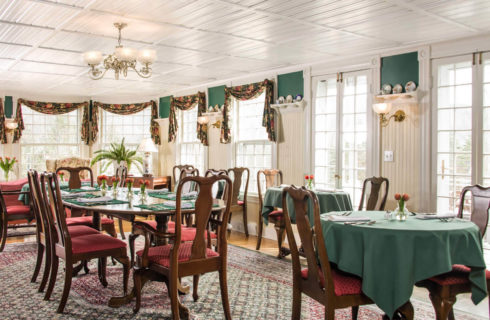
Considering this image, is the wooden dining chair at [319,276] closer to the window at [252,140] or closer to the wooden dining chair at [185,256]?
the wooden dining chair at [185,256]

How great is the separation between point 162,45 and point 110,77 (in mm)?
2499

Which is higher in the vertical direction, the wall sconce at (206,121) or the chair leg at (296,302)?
the wall sconce at (206,121)

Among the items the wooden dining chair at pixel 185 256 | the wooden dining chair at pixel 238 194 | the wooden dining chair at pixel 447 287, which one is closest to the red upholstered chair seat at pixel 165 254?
the wooden dining chair at pixel 185 256

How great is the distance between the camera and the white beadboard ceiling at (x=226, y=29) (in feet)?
11.8

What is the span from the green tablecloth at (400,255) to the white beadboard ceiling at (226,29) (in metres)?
1.88

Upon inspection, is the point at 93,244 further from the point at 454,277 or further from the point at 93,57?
the point at 454,277

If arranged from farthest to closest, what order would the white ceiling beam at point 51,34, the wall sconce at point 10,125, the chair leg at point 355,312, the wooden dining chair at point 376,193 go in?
the wall sconce at point 10,125 → the wooden dining chair at point 376,193 → the white ceiling beam at point 51,34 → the chair leg at point 355,312

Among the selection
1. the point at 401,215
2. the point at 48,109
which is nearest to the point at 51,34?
the point at 401,215

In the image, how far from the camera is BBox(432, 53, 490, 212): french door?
4.53 metres

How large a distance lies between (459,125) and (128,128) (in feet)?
22.5

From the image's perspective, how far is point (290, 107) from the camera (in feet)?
20.8

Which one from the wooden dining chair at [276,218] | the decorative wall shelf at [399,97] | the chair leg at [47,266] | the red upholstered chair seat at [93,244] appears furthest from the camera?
the wooden dining chair at [276,218]

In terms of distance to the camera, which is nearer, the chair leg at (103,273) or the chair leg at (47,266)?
the chair leg at (47,266)

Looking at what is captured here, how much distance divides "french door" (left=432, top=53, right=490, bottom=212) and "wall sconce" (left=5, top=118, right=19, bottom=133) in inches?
284
